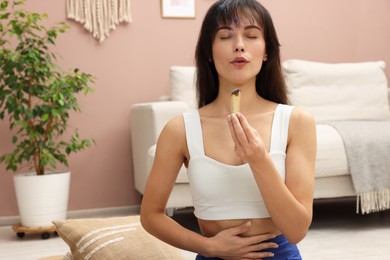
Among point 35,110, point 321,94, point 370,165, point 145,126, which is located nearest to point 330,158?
point 370,165

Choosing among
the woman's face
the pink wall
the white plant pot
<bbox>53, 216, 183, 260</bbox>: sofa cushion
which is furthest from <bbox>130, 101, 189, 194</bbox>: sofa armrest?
the woman's face

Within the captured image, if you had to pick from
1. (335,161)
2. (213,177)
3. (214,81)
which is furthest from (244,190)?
(335,161)

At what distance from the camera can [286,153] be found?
109 centimetres

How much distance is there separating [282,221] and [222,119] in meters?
0.24

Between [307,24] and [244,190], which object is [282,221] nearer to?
[244,190]

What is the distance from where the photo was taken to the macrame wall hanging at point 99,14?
11.9 ft

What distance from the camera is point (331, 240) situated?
2732mm

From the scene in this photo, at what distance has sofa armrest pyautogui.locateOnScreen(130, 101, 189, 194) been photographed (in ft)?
10.1

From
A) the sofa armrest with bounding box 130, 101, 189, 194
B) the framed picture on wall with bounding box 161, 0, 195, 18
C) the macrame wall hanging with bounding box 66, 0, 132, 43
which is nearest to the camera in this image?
the sofa armrest with bounding box 130, 101, 189, 194

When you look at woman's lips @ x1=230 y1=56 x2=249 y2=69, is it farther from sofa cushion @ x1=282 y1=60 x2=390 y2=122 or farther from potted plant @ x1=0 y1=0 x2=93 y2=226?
sofa cushion @ x1=282 y1=60 x2=390 y2=122

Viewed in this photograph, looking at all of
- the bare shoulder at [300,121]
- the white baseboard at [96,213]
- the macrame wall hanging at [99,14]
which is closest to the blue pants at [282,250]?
the bare shoulder at [300,121]

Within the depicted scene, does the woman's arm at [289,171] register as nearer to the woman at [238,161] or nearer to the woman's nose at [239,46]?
the woman at [238,161]

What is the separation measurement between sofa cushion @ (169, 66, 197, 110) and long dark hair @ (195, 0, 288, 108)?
220cm

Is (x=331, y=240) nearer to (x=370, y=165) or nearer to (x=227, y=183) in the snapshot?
(x=370, y=165)
